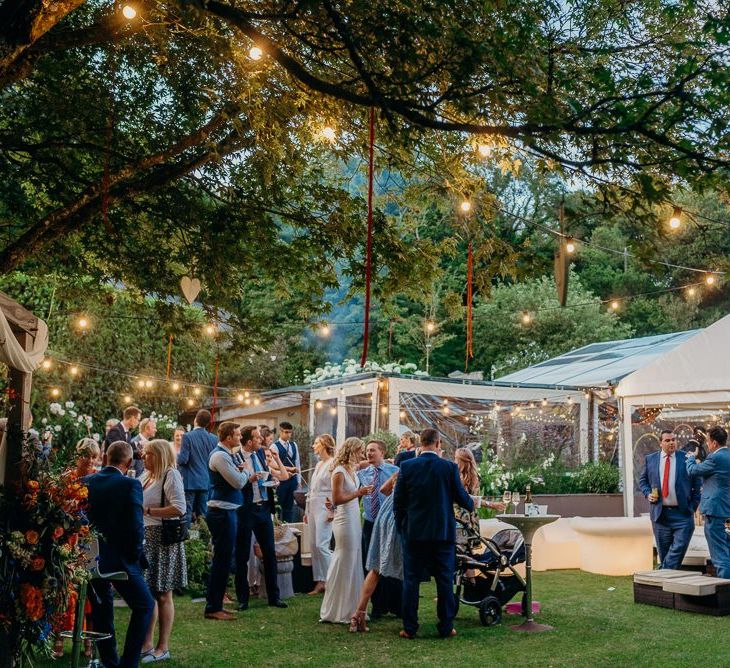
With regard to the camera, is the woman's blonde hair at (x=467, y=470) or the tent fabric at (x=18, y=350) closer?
the tent fabric at (x=18, y=350)

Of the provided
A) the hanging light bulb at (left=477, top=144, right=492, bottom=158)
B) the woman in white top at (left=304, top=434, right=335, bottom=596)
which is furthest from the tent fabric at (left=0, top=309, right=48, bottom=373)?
the hanging light bulb at (left=477, top=144, right=492, bottom=158)

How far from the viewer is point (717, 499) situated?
10.2 meters

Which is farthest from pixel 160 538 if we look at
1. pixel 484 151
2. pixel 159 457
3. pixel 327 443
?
pixel 484 151

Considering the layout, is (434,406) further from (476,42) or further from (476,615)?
(476,42)

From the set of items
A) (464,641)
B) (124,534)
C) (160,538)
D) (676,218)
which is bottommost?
(464,641)

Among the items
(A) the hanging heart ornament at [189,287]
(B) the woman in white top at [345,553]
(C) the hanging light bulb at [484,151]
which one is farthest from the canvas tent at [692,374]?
(A) the hanging heart ornament at [189,287]

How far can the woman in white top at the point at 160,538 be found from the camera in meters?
6.59

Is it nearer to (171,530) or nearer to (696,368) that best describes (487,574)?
(171,530)

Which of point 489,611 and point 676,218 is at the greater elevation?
point 676,218

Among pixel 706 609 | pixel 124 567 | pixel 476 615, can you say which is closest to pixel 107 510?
pixel 124 567

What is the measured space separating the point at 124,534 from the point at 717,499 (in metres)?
7.17

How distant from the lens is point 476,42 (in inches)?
218

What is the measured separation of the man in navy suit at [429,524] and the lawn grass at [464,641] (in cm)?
29

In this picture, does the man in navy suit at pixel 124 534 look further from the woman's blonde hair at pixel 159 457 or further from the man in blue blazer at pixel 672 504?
the man in blue blazer at pixel 672 504
